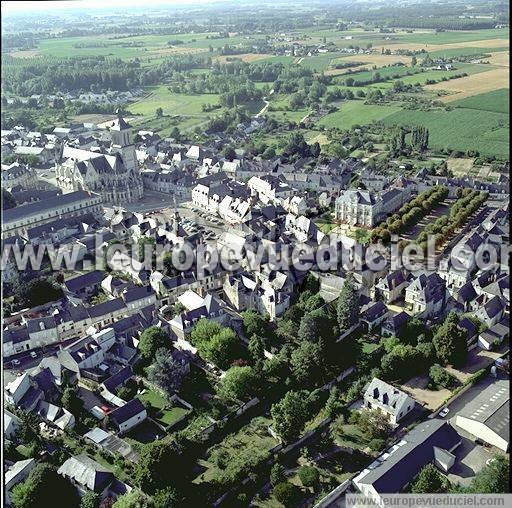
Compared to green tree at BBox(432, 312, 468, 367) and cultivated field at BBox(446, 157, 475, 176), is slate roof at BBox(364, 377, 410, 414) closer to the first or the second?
green tree at BBox(432, 312, 468, 367)

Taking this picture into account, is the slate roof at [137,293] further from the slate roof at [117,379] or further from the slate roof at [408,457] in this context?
the slate roof at [408,457]

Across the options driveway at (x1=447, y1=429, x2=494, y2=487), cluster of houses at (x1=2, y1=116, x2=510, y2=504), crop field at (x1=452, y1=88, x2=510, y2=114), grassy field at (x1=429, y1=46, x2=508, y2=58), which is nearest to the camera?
driveway at (x1=447, y1=429, x2=494, y2=487)

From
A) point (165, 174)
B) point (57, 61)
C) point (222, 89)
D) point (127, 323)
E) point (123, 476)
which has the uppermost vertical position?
point (57, 61)

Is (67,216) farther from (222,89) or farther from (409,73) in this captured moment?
(409,73)

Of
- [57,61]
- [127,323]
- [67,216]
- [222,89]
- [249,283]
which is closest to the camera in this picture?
[127,323]

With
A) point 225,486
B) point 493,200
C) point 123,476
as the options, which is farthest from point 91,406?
point 493,200

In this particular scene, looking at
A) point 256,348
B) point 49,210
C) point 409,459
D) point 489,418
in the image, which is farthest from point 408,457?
point 49,210

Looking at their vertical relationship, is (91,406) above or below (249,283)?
below

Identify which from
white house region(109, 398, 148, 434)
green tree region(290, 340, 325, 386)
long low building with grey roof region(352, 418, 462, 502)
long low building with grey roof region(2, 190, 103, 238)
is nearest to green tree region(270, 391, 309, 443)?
green tree region(290, 340, 325, 386)
